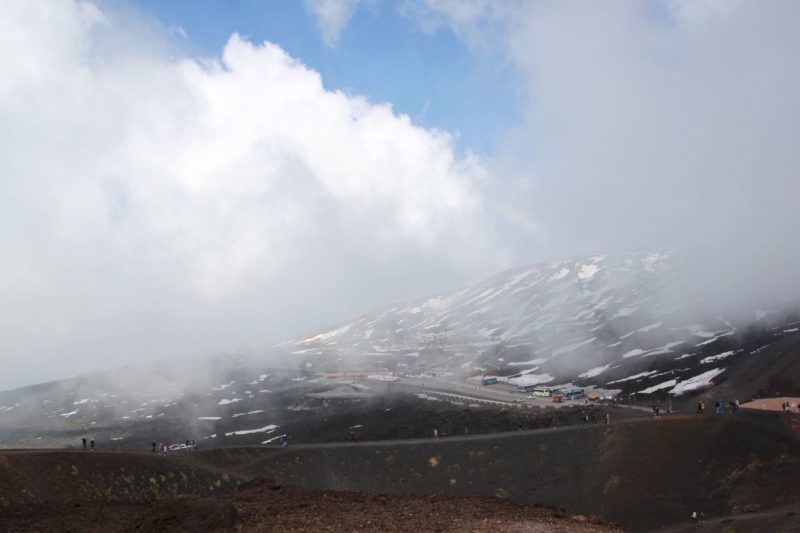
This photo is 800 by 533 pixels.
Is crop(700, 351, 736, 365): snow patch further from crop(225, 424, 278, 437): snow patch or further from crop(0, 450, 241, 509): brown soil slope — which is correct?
crop(0, 450, 241, 509): brown soil slope

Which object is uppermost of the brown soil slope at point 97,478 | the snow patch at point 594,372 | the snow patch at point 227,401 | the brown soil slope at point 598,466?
the snow patch at point 227,401

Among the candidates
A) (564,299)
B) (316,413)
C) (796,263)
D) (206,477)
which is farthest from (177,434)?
(796,263)

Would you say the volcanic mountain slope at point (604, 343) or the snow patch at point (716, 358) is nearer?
the snow patch at point (716, 358)

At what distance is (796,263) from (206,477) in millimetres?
168035

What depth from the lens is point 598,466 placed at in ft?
149

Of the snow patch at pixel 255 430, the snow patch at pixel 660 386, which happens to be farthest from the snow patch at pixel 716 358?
the snow patch at pixel 255 430

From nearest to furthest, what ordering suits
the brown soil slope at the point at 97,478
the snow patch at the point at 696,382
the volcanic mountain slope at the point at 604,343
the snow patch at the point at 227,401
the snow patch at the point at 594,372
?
the brown soil slope at the point at 97,478
the snow patch at the point at 696,382
the volcanic mountain slope at the point at 604,343
the snow patch at the point at 594,372
the snow patch at the point at 227,401

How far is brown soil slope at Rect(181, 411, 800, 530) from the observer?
37.8 meters

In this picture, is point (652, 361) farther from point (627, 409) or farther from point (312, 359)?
point (312, 359)

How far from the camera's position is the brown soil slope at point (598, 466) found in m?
37.8

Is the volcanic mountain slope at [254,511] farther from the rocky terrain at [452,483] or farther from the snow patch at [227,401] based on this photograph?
the snow patch at [227,401]

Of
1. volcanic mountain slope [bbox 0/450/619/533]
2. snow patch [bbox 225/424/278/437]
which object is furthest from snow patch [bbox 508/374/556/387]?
volcanic mountain slope [bbox 0/450/619/533]

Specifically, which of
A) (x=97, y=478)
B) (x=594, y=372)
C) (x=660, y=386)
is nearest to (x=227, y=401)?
(x=594, y=372)

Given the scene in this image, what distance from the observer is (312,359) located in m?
179
